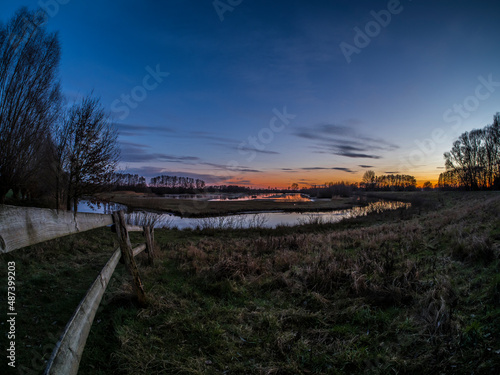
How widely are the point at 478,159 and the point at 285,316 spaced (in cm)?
8077

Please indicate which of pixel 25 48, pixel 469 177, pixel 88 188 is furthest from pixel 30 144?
pixel 469 177

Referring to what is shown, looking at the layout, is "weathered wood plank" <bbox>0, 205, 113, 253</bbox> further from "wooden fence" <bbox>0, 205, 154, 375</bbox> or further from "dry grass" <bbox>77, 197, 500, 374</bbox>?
"dry grass" <bbox>77, 197, 500, 374</bbox>

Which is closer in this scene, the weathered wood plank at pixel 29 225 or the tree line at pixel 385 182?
the weathered wood plank at pixel 29 225

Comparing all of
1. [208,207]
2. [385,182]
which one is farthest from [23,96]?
[385,182]

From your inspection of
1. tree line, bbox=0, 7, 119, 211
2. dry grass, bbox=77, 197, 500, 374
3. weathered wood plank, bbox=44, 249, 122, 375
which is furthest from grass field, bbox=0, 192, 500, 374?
tree line, bbox=0, 7, 119, 211

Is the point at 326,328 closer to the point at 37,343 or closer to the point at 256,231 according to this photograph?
the point at 37,343

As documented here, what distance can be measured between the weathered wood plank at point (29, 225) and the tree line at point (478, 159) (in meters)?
76.3

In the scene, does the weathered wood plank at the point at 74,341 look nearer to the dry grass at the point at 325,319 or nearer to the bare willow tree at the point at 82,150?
the dry grass at the point at 325,319

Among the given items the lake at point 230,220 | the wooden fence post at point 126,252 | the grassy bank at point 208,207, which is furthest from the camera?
the grassy bank at point 208,207

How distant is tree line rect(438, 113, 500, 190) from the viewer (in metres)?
54.6

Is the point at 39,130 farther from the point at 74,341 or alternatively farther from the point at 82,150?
the point at 74,341

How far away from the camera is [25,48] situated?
14.1 metres

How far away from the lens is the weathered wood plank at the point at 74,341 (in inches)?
71.1

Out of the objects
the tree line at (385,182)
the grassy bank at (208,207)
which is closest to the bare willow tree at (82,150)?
the grassy bank at (208,207)
